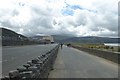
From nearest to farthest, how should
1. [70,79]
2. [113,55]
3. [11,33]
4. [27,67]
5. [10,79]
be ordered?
[10,79] → [27,67] → [70,79] → [113,55] → [11,33]

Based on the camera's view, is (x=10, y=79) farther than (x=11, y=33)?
No

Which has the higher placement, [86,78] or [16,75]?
[16,75]

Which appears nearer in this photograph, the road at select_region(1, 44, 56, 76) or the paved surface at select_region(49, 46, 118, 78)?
the paved surface at select_region(49, 46, 118, 78)

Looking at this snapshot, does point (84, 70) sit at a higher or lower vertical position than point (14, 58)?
lower

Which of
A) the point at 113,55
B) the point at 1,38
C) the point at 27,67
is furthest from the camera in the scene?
the point at 1,38

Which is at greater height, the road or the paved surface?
the road

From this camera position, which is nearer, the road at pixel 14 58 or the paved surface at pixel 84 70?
the paved surface at pixel 84 70

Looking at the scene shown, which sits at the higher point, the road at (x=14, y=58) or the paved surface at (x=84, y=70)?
the road at (x=14, y=58)

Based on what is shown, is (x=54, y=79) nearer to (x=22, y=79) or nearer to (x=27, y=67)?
(x=27, y=67)

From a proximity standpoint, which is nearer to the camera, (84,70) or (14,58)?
(84,70)

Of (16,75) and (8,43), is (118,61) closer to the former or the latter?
(16,75)

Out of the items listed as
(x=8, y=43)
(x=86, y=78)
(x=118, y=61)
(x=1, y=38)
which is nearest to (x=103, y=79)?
(x=86, y=78)

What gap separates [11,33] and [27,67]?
143m

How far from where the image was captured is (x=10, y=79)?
595cm
